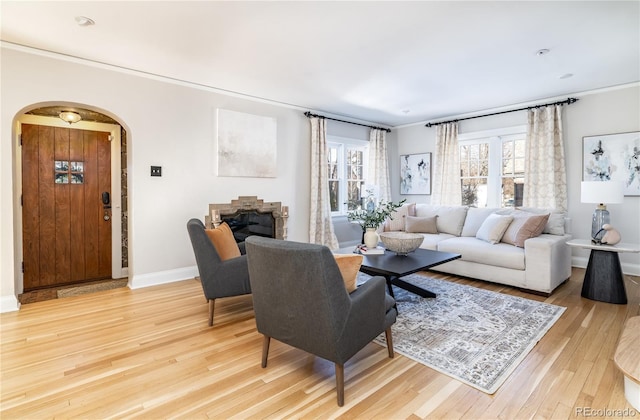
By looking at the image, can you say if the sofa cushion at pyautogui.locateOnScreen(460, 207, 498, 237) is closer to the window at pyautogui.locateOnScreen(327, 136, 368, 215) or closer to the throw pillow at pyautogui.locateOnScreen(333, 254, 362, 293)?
the window at pyautogui.locateOnScreen(327, 136, 368, 215)

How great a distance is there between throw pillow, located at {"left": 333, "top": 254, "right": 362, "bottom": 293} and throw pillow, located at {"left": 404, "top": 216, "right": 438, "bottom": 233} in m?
3.22

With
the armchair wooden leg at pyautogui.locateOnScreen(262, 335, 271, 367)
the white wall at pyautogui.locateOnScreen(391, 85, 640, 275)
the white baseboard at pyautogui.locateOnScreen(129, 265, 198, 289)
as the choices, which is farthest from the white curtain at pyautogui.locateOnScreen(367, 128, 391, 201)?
the armchair wooden leg at pyautogui.locateOnScreen(262, 335, 271, 367)

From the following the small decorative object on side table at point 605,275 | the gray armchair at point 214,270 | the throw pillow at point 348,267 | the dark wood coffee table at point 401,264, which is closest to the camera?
the throw pillow at point 348,267

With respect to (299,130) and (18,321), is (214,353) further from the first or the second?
(299,130)

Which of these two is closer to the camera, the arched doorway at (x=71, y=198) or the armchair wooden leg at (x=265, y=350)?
the armchair wooden leg at (x=265, y=350)

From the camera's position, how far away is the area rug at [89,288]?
3.70 meters

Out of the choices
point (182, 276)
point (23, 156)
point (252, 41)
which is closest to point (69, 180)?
point (23, 156)

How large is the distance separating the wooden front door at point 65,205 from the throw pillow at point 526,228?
17.5 feet

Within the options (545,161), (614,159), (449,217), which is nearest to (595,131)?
(614,159)

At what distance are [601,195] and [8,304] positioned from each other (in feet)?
19.6

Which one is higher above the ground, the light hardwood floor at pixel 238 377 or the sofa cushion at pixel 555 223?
the sofa cushion at pixel 555 223

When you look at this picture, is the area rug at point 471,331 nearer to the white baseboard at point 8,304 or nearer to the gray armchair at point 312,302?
the gray armchair at point 312,302

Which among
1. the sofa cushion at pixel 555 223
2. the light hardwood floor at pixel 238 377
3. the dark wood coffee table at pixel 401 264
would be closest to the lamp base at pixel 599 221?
the sofa cushion at pixel 555 223

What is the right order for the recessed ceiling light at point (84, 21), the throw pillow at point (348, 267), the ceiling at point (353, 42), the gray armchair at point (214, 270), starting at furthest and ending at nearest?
the gray armchair at point (214, 270)
the recessed ceiling light at point (84, 21)
the ceiling at point (353, 42)
the throw pillow at point (348, 267)
